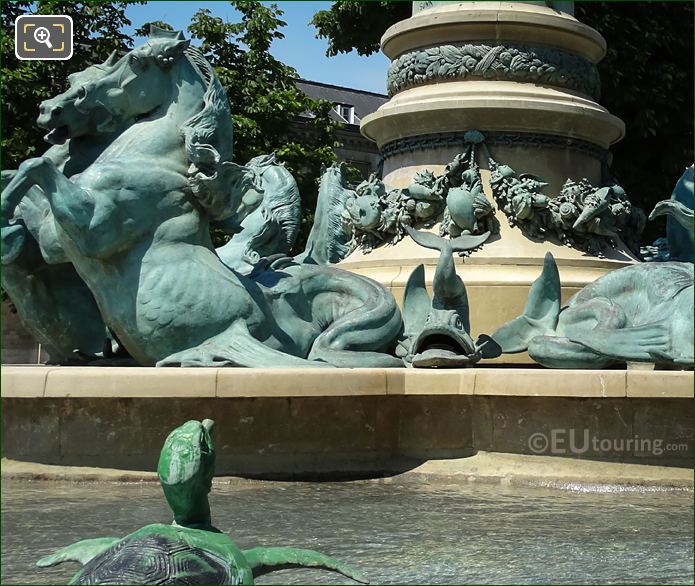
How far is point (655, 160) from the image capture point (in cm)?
1964

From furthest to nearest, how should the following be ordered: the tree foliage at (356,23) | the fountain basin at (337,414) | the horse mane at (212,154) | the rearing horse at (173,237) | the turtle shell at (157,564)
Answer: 1. the tree foliage at (356,23)
2. the horse mane at (212,154)
3. the rearing horse at (173,237)
4. the fountain basin at (337,414)
5. the turtle shell at (157,564)

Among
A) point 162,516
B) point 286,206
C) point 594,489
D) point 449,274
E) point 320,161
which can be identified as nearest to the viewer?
point 162,516

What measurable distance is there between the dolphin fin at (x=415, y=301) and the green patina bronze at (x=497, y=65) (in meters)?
2.45

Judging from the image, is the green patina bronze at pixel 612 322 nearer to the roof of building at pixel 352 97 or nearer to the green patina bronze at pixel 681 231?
the green patina bronze at pixel 681 231

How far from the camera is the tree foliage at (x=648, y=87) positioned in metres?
18.8

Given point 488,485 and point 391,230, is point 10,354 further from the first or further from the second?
point 488,485

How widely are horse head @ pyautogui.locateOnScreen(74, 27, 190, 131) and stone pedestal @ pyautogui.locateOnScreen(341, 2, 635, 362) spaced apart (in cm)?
255

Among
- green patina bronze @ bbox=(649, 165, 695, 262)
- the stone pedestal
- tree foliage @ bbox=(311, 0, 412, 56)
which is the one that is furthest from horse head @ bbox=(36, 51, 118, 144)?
tree foliage @ bbox=(311, 0, 412, 56)

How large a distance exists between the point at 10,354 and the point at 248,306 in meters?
24.1

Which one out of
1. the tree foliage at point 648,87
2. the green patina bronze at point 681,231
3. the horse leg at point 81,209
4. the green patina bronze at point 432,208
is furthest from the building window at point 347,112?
the horse leg at point 81,209

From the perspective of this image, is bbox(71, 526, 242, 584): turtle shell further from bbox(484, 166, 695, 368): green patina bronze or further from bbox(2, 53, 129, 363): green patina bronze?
bbox(2, 53, 129, 363): green patina bronze

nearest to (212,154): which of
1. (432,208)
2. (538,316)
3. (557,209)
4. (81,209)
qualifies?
(81,209)

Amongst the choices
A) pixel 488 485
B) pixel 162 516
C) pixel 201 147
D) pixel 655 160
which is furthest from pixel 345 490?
pixel 655 160

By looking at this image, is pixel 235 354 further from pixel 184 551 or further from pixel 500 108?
pixel 500 108
